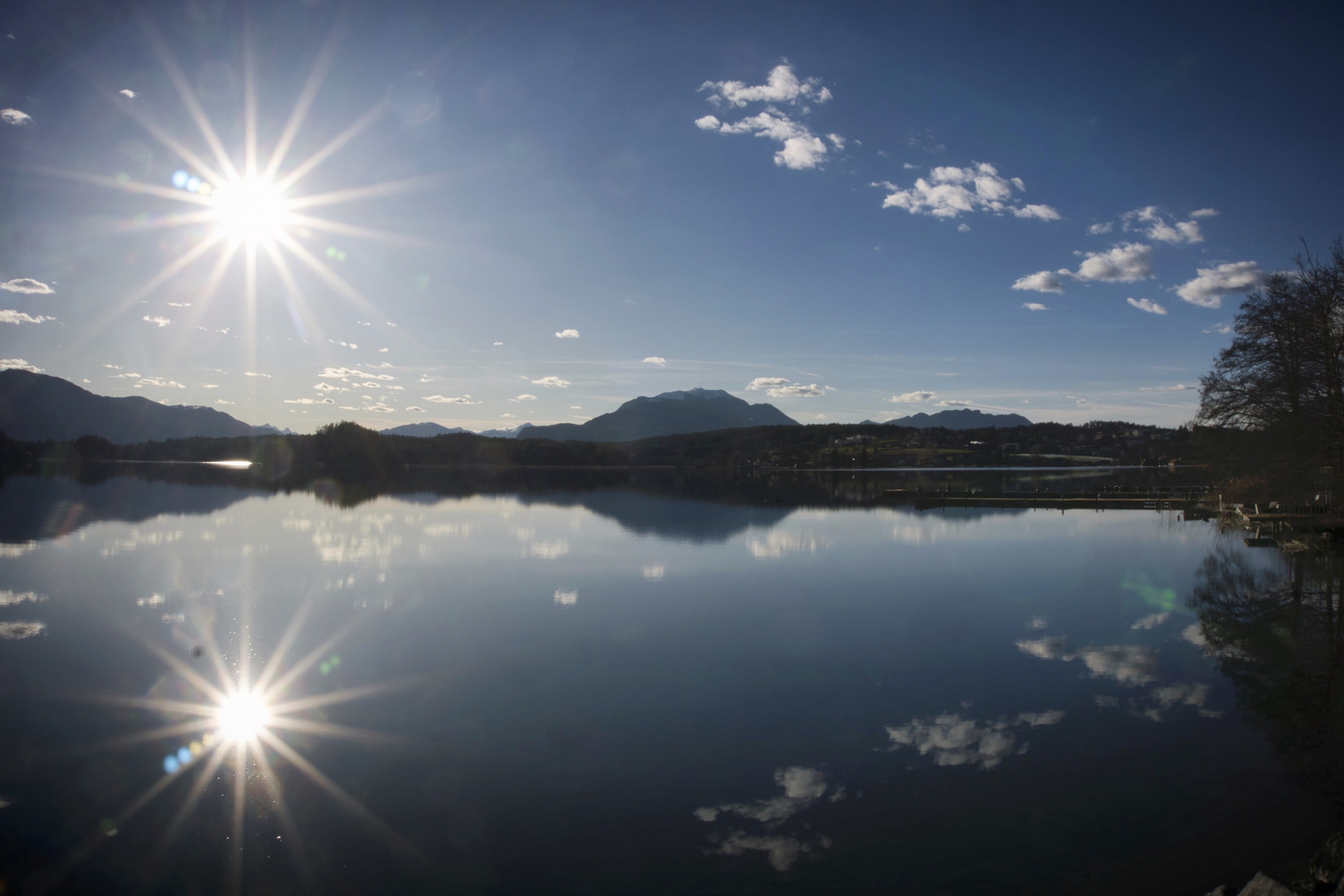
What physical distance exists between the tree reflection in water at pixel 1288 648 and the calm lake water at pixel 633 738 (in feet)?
0.87

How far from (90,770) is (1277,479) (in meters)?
40.8

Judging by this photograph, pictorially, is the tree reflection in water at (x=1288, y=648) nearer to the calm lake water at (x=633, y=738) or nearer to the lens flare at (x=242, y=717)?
the calm lake water at (x=633, y=738)

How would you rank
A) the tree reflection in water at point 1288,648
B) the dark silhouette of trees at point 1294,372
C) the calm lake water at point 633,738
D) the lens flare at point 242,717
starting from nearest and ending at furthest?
1. the calm lake water at point 633,738
2. the tree reflection in water at point 1288,648
3. the lens flare at point 242,717
4. the dark silhouette of trees at point 1294,372

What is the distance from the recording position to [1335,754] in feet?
29.1

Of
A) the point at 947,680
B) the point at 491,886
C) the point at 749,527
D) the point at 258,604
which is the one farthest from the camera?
the point at 749,527

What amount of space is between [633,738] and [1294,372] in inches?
1310

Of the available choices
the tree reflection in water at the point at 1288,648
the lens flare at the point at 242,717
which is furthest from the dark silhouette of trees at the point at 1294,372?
the lens flare at the point at 242,717

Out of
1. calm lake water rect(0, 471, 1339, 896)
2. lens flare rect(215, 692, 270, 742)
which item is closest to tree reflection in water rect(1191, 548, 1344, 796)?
calm lake water rect(0, 471, 1339, 896)

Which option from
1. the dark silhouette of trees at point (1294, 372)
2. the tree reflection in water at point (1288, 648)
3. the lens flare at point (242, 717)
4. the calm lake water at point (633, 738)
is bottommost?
the lens flare at point (242, 717)

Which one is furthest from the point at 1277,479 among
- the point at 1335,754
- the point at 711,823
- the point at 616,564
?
the point at 711,823

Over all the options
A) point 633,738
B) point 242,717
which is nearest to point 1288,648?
point 633,738

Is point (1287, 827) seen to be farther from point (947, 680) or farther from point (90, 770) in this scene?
point (90, 770)

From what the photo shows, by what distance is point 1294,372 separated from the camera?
90.7ft

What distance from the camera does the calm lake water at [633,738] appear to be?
6.63m
